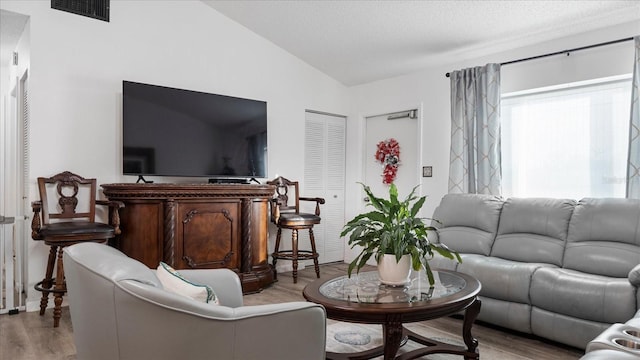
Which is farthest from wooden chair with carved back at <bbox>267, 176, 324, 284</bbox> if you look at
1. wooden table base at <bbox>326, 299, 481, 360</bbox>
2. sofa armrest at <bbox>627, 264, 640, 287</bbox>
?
sofa armrest at <bbox>627, 264, 640, 287</bbox>

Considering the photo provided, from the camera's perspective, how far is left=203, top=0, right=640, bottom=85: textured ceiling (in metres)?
3.63

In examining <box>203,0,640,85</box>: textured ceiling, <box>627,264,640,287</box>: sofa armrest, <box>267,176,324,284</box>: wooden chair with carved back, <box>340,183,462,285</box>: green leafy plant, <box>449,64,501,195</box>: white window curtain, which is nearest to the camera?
<box>340,183,462,285</box>: green leafy plant

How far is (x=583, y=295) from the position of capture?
270 cm

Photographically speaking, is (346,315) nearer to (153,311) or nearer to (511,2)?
(153,311)

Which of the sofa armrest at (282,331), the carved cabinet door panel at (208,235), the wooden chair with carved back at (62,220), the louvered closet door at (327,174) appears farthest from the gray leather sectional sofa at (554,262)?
the wooden chair with carved back at (62,220)

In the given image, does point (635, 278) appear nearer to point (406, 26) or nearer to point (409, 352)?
point (409, 352)

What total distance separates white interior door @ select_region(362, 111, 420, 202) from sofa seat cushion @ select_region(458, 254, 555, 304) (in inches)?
77.4

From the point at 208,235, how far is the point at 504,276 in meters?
2.43

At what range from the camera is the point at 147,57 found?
4.22 metres

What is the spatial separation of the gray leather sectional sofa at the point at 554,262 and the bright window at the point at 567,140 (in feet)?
1.96

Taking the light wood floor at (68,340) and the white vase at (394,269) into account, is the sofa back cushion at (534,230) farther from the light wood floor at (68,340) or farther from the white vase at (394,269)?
the white vase at (394,269)

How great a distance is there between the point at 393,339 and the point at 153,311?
1.17 metres

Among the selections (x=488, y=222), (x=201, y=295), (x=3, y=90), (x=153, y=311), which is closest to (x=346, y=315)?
(x=201, y=295)

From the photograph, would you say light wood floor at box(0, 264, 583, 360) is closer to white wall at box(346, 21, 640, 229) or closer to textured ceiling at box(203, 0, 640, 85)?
white wall at box(346, 21, 640, 229)
